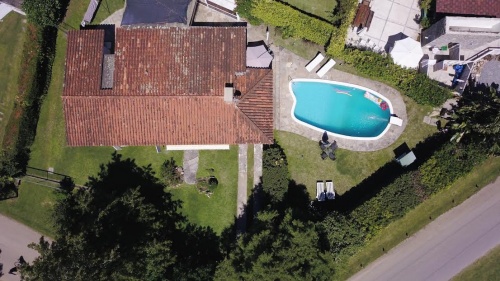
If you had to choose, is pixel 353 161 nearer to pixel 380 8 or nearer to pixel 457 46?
pixel 457 46

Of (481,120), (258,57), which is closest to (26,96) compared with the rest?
(258,57)

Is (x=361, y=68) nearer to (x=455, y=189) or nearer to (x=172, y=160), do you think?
(x=455, y=189)

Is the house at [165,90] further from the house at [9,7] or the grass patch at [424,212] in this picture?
the grass patch at [424,212]

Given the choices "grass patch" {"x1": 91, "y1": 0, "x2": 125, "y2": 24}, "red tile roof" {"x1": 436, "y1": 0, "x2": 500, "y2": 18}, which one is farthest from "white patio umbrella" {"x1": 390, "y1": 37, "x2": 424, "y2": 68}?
"grass patch" {"x1": 91, "y1": 0, "x2": 125, "y2": 24}

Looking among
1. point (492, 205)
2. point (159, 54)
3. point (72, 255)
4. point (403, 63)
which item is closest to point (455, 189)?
point (492, 205)

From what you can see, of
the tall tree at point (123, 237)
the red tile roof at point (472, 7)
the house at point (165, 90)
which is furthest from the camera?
the red tile roof at point (472, 7)

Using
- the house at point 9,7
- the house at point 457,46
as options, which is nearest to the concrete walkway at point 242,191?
the house at point 457,46
